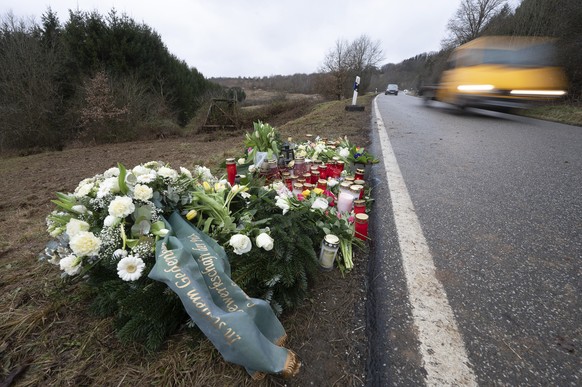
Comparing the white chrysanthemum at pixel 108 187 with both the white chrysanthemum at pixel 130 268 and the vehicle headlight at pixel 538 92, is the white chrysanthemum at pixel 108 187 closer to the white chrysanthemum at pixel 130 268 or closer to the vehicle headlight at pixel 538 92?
the white chrysanthemum at pixel 130 268

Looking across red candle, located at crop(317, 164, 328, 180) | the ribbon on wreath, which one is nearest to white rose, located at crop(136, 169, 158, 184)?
the ribbon on wreath

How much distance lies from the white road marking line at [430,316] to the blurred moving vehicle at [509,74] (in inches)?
260

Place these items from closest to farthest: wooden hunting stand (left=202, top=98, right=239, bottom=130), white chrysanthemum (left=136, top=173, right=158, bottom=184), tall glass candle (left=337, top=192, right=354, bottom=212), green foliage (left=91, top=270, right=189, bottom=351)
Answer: green foliage (left=91, top=270, right=189, bottom=351), white chrysanthemum (left=136, top=173, right=158, bottom=184), tall glass candle (left=337, top=192, right=354, bottom=212), wooden hunting stand (left=202, top=98, right=239, bottom=130)

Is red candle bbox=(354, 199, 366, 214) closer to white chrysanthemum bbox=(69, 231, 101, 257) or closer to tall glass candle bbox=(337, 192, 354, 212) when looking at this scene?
tall glass candle bbox=(337, 192, 354, 212)

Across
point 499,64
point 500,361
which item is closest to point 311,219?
point 500,361

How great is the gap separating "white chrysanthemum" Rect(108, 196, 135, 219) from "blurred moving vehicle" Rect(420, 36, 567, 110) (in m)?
8.08

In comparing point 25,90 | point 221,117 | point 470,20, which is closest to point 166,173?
point 221,117

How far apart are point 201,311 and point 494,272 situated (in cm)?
152

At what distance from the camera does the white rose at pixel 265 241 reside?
133cm

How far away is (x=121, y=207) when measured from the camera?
4.11 feet

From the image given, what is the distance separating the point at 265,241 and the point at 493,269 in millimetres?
1279

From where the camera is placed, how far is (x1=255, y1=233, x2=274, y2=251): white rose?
1.33 metres

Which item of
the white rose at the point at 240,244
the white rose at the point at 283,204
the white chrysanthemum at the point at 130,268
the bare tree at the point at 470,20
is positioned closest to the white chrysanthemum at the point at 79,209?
the white chrysanthemum at the point at 130,268

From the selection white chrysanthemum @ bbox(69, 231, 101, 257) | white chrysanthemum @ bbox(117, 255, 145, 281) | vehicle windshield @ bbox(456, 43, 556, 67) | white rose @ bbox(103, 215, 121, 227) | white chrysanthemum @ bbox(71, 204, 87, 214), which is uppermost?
vehicle windshield @ bbox(456, 43, 556, 67)
